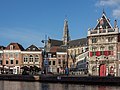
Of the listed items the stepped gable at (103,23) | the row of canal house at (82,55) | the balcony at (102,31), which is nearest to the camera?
the row of canal house at (82,55)

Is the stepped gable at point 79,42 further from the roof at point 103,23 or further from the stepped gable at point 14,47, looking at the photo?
the roof at point 103,23

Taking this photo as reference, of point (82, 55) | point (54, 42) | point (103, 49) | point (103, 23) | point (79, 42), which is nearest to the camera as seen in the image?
point (103, 49)

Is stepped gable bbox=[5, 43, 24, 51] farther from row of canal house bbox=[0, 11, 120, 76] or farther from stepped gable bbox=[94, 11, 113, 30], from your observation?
stepped gable bbox=[94, 11, 113, 30]

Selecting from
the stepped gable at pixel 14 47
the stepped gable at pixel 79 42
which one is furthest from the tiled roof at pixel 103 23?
the stepped gable at pixel 14 47

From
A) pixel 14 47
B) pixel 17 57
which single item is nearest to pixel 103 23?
pixel 17 57

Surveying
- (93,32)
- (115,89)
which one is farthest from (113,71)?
(115,89)

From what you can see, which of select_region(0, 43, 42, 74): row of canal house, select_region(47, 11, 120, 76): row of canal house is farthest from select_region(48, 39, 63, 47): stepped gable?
select_region(47, 11, 120, 76): row of canal house

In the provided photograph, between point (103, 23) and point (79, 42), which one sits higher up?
point (103, 23)

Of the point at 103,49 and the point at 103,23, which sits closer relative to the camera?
the point at 103,49

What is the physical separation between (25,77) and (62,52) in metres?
46.1

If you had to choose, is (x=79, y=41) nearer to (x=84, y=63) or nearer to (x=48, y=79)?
(x=84, y=63)

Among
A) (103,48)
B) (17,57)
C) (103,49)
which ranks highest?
(103,48)

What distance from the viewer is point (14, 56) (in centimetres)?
10475

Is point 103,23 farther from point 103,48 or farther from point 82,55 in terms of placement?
point 82,55
